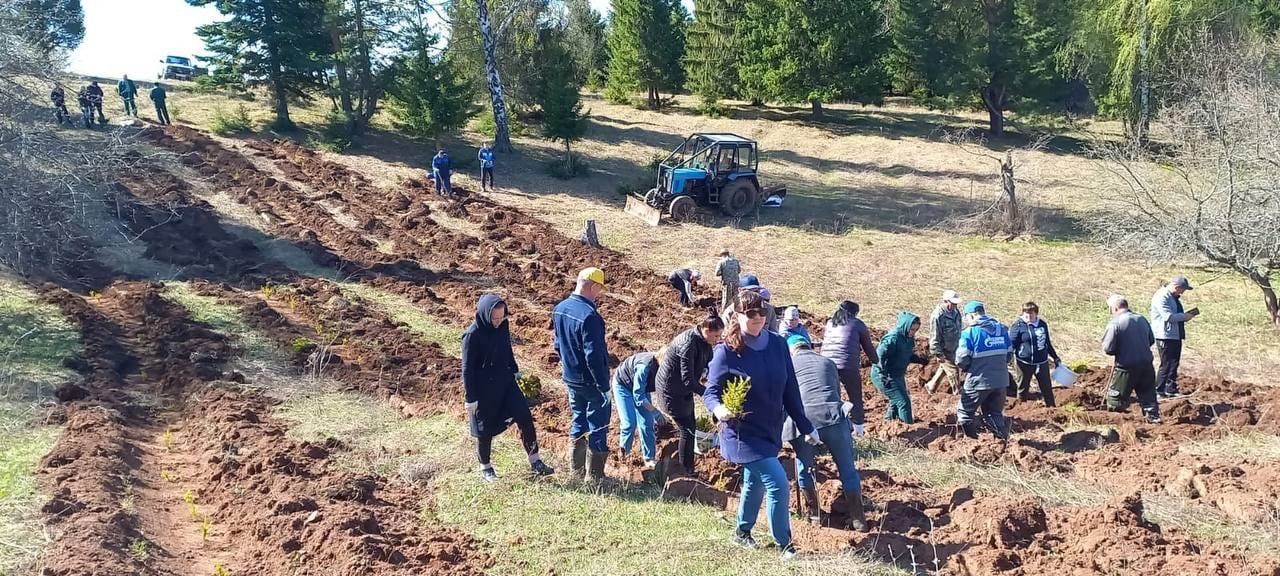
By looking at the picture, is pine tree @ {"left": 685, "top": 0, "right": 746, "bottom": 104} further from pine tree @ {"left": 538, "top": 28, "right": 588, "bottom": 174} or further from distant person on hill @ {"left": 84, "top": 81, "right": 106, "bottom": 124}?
distant person on hill @ {"left": 84, "top": 81, "right": 106, "bottom": 124}

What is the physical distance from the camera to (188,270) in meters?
15.3

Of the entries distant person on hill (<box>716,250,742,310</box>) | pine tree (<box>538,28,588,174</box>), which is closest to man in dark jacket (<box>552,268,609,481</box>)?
distant person on hill (<box>716,250,742,310</box>)

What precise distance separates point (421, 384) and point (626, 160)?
809 inches

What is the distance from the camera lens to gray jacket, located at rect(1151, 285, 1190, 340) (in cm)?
1020

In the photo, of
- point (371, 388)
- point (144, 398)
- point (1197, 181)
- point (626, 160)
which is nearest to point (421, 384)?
point (371, 388)

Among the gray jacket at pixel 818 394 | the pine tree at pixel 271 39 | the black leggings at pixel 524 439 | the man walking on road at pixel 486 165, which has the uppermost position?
the pine tree at pixel 271 39

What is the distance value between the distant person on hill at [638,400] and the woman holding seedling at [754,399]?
68.5 inches

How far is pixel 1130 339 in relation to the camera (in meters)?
9.21

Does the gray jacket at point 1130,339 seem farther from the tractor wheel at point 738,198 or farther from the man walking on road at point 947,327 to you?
the tractor wheel at point 738,198

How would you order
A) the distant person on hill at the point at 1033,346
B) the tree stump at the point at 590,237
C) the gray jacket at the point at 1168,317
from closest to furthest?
the distant person on hill at the point at 1033,346 < the gray jacket at the point at 1168,317 < the tree stump at the point at 590,237

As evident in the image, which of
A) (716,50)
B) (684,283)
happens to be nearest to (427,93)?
(684,283)

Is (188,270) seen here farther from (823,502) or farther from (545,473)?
(823,502)

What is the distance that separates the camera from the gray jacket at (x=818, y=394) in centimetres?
620

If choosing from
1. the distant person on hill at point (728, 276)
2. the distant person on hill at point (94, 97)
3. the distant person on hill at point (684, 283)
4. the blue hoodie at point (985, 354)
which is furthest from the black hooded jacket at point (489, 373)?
the distant person on hill at point (94, 97)
